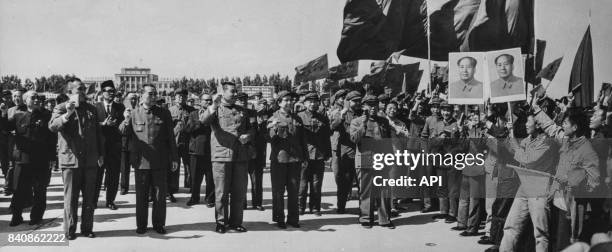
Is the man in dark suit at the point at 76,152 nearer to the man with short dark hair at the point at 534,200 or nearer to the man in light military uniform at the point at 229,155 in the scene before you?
the man in light military uniform at the point at 229,155

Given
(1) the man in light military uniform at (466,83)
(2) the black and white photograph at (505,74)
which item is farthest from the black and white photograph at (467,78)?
(2) the black and white photograph at (505,74)

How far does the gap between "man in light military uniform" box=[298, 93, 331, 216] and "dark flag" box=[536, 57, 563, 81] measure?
254 inches

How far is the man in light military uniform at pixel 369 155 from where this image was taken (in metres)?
7.23

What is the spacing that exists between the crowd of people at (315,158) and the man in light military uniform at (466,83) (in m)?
0.40

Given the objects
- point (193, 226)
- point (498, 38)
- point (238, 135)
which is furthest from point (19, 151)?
point (498, 38)

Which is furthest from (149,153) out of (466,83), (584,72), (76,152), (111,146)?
(584,72)

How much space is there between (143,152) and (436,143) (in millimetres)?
4612

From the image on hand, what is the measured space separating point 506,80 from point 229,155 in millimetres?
4163

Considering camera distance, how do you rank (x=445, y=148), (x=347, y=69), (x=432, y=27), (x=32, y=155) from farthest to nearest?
1. (x=432, y=27)
2. (x=347, y=69)
3. (x=445, y=148)
4. (x=32, y=155)

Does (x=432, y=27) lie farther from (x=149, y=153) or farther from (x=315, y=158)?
(x=149, y=153)

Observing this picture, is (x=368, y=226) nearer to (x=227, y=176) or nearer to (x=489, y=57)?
(x=227, y=176)

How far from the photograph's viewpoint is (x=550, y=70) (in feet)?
38.0

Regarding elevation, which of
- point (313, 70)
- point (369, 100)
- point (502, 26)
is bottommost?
point (369, 100)

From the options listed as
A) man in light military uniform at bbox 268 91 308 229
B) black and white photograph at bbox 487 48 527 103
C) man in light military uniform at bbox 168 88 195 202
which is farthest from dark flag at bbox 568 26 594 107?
man in light military uniform at bbox 168 88 195 202
